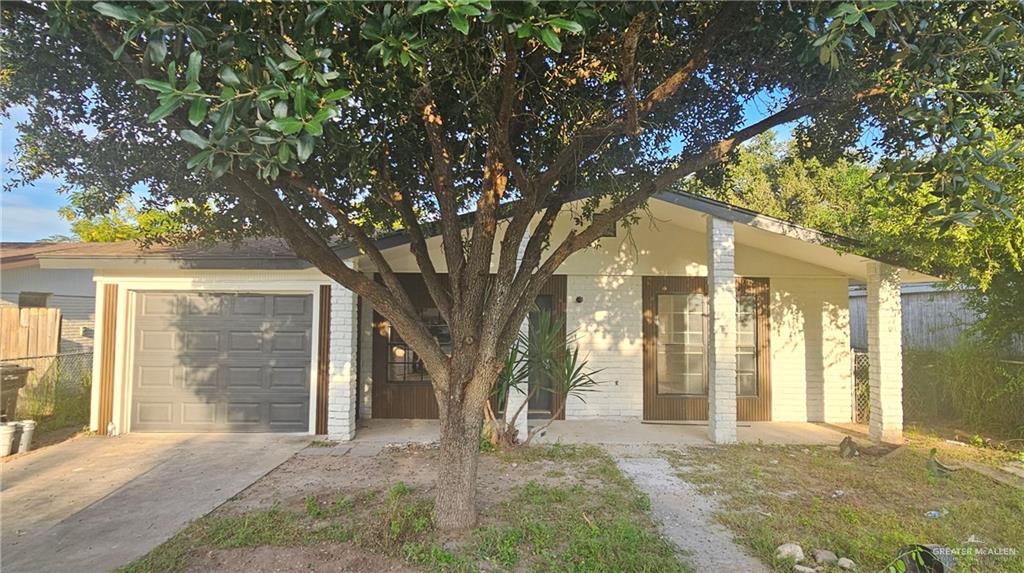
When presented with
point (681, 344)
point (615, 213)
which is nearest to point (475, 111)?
point (615, 213)

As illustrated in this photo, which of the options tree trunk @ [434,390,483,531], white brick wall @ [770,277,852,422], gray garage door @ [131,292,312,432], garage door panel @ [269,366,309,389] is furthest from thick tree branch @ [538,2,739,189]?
white brick wall @ [770,277,852,422]

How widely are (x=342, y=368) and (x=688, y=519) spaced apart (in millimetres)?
4962

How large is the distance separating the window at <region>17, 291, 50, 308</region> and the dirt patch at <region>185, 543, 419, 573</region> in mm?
11497

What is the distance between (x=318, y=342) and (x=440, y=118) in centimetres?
476

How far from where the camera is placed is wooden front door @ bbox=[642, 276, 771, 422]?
8.84 m

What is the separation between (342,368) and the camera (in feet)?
24.2

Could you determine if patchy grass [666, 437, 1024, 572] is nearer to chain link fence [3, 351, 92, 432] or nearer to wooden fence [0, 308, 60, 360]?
chain link fence [3, 351, 92, 432]

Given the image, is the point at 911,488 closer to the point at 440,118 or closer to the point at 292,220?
the point at 440,118

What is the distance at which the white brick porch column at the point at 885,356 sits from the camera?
7430 millimetres

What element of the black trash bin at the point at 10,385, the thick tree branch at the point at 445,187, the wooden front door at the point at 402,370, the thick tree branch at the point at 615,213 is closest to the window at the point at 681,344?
the wooden front door at the point at 402,370

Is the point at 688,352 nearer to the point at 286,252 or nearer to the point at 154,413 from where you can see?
the point at 286,252

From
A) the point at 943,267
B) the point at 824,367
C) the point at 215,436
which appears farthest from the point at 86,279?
the point at 943,267

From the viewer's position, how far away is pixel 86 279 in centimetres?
1283

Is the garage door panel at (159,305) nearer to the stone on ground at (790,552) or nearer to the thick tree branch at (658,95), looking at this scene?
the thick tree branch at (658,95)
